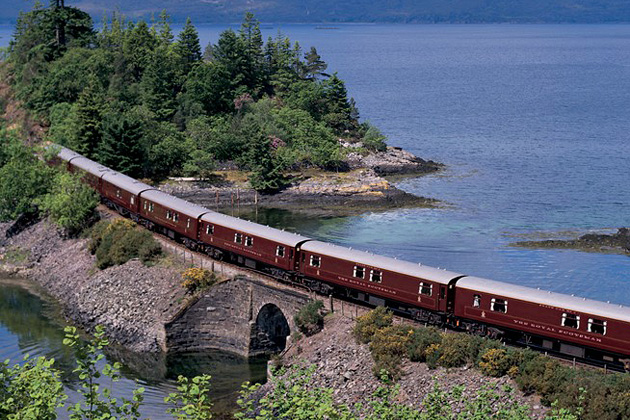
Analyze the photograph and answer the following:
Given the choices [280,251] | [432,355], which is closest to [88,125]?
[280,251]

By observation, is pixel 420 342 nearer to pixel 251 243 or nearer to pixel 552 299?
pixel 552 299

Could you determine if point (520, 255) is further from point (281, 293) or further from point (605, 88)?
point (605, 88)

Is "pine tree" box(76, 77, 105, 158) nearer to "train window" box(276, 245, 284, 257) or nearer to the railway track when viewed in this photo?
the railway track

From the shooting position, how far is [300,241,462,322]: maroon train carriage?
43344mm

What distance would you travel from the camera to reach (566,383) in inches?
1401

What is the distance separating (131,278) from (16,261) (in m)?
16.1

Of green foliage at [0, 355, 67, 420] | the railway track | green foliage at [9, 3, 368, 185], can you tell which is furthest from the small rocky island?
green foliage at [0, 355, 67, 420]

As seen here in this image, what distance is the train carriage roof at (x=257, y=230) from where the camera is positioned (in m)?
50.7

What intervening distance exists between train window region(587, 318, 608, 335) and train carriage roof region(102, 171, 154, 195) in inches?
1423

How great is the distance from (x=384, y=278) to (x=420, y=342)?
5318 millimetres

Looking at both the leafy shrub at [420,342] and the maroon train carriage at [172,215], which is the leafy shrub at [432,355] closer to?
the leafy shrub at [420,342]

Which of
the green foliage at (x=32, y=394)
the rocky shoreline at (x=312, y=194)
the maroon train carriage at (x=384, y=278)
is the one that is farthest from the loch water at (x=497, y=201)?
the green foliage at (x=32, y=394)

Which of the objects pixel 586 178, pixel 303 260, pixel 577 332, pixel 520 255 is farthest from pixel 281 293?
pixel 586 178

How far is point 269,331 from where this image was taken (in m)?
51.4
